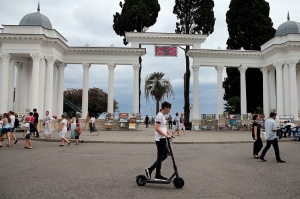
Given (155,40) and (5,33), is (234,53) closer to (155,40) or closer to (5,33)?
(155,40)

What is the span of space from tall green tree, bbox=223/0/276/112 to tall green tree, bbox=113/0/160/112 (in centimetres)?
1105

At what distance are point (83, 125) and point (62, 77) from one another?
5803mm

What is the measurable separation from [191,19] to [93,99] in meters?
35.2

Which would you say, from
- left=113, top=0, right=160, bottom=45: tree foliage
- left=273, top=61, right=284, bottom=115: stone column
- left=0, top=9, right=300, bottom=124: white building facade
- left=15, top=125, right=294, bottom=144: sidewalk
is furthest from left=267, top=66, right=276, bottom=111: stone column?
left=113, top=0, right=160, bottom=45: tree foliage

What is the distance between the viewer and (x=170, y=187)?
236 inches

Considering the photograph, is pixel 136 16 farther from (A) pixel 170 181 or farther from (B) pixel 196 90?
(A) pixel 170 181

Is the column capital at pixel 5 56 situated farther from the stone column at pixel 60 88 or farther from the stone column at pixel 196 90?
the stone column at pixel 196 90

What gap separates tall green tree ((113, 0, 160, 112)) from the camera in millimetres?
32750

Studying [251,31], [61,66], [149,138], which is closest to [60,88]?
[61,66]

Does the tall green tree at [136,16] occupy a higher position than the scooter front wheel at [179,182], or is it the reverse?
the tall green tree at [136,16]

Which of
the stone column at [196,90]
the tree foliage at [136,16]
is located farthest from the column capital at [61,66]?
the stone column at [196,90]

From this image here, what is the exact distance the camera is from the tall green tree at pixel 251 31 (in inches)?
1373

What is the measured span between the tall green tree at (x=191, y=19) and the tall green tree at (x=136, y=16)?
10.5ft

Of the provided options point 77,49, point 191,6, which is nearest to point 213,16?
point 191,6
